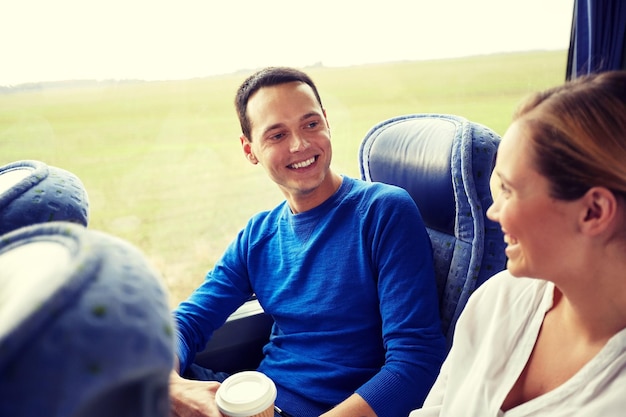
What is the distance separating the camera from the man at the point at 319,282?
149 centimetres

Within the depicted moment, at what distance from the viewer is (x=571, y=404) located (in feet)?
3.05

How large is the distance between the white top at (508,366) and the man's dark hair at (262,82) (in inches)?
41.0

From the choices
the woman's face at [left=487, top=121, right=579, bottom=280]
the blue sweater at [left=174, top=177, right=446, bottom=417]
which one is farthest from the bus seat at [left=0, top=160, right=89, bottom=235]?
the blue sweater at [left=174, top=177, right=446, bottom=417]

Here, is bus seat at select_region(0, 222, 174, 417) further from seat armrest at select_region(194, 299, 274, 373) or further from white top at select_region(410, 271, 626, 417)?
seat armrest at select_region(194, 299, 274, 373)

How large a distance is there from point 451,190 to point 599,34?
5.11ft

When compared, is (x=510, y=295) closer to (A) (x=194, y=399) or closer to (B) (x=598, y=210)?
(B) (x=598, y=210)

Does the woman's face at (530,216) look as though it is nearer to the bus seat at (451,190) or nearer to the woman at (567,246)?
the woman at (567,246)

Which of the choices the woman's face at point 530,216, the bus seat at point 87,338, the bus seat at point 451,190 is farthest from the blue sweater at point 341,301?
the bus seat at point 87,338

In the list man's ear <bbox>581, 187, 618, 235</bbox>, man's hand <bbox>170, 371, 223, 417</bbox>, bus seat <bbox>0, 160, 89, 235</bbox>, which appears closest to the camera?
bus seat <bbox>0, 160, 89, 235</bbox>

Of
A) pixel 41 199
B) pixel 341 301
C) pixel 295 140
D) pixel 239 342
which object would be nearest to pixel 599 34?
pixel 295 140

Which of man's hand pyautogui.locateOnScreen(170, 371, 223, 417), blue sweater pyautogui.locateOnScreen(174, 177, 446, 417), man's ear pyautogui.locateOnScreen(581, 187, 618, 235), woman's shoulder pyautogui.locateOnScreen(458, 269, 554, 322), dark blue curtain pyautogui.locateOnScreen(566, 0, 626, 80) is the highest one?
dark blue curtain pyautogui.locateOnScreen(566, 0, 626, 80)

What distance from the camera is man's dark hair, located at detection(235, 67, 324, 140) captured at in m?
1.82

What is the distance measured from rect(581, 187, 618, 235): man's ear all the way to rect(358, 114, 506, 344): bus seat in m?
0.64

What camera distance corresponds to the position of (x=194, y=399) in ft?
4.88
